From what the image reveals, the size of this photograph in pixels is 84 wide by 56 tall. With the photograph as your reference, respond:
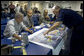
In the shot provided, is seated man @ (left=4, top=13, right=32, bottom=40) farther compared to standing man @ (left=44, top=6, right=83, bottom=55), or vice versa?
seated man @ (left=4, top=13, right=32, bottom=40)

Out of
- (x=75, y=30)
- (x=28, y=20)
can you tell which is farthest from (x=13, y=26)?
(x=75, y=30)

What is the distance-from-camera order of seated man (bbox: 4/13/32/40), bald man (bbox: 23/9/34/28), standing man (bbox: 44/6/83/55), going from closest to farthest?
standing man (bbox: 44/6/83/55), seated man (bbox: 4/13/32/40), bald man (bbox: 23/9/34/28)

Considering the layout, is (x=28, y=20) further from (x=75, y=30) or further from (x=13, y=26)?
(x=75, y=30)

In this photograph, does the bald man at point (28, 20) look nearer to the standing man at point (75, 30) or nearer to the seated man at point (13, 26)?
the seated man at point (13, 26)

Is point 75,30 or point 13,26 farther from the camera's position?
point 13,26

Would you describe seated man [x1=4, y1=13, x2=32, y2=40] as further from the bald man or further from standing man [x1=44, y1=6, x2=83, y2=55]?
standing man [x1=44, y1=6, x2=83, y2=55]

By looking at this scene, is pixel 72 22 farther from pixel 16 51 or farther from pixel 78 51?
pixel 16 51

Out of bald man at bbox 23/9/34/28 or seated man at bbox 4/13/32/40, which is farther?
bald man at bbox 23/9/34/28

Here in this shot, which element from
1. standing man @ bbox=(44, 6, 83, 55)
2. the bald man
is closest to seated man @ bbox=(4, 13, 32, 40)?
the bald man

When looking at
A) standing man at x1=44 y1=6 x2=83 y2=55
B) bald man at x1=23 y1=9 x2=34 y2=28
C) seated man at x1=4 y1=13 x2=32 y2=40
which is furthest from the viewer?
bald man at x1=23 y1=9 x2=34 y2=28

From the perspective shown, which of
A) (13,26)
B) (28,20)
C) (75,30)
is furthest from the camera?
(28,20)

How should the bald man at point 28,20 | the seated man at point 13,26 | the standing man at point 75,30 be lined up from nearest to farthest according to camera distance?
the standing man at point 75,30
the seated man at point 13,26
the bald man at point 28,20

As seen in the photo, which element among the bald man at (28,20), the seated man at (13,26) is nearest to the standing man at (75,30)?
the seated man at (13,26)

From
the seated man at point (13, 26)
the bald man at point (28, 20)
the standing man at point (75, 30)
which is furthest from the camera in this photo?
the bald man at point (28, 20)
